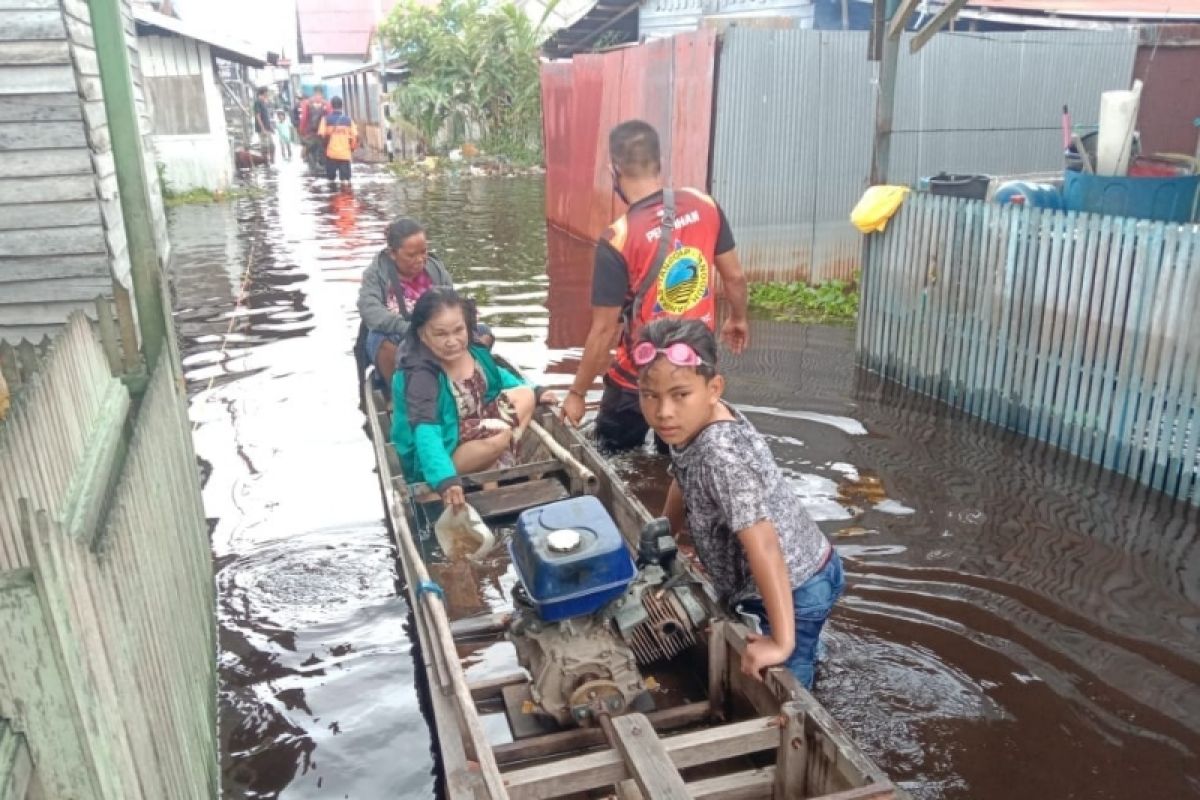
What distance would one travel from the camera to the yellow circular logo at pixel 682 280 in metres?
5.23

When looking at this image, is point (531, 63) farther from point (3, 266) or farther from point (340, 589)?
point (340, 589)

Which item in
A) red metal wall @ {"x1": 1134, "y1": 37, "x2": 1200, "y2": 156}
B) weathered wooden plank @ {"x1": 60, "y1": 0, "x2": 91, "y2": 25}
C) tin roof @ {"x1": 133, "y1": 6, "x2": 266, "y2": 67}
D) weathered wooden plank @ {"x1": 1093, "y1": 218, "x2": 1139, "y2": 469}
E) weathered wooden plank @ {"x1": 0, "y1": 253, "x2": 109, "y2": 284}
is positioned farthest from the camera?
tin roof @ {"x1": 133, "y1": 6, "x2": 266, "y2": 67}

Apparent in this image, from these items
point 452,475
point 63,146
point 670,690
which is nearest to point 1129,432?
point 670,690

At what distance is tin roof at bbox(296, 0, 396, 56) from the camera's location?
52562 mm

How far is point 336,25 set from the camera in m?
53.8

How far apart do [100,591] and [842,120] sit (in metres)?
9.90

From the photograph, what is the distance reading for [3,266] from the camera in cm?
696

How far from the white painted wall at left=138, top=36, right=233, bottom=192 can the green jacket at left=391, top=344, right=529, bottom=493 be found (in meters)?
16.7

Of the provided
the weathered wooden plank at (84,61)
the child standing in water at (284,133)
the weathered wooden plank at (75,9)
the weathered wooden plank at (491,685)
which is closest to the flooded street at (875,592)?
the weathered wooden plank at (491,685)

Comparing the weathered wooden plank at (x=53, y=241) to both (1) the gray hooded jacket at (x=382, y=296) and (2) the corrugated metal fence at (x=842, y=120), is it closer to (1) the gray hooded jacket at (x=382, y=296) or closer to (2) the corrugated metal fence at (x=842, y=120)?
(1) the gray hooded jacket at (x=382, y=296)

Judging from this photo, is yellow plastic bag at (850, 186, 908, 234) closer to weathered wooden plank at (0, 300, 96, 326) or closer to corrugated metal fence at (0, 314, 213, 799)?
corrugated metal fence at (0, 314, 213, 799)

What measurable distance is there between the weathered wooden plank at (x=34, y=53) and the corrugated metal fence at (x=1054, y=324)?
6.55 m

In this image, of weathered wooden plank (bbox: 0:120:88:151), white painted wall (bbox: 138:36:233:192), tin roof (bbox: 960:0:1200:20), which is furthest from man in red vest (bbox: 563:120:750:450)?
white painted wall (bbox: 138:36:233:192)

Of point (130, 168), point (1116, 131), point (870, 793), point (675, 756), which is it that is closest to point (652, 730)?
point (675, 756)
